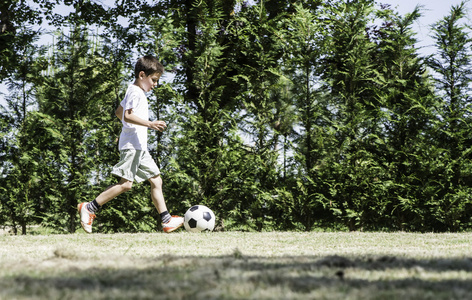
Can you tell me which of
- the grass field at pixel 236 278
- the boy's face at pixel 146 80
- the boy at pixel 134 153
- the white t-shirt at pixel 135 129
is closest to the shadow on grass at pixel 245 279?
the grass field at pixel 236 278

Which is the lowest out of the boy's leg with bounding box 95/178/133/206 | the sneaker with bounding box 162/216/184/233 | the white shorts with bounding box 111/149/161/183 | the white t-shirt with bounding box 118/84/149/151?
the sneaker with bounding box 162/216/184/233

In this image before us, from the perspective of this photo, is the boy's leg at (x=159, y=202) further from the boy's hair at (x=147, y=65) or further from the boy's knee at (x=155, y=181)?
the boy's hair at (x=147, y=65)

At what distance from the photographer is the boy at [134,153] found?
646 cm

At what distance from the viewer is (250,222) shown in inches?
371

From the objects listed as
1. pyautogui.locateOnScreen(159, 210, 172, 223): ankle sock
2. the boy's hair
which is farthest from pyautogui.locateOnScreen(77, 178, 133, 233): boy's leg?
the boy's hair

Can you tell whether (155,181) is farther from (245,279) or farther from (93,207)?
(245,279)

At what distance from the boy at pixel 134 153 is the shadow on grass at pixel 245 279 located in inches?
105

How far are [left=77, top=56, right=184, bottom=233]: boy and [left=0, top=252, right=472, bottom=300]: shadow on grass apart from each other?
2.66 m

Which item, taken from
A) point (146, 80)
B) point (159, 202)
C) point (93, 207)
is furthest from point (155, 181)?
point (146, 80)

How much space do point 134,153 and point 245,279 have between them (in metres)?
3.96

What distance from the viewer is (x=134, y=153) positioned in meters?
6.55

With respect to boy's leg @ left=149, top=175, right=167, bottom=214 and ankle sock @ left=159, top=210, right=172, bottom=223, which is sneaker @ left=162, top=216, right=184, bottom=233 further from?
boy's leg @ left=149, top=175, right=167, bottom=214

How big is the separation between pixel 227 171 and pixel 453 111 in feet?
14.4

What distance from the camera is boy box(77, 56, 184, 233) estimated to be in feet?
21.2
